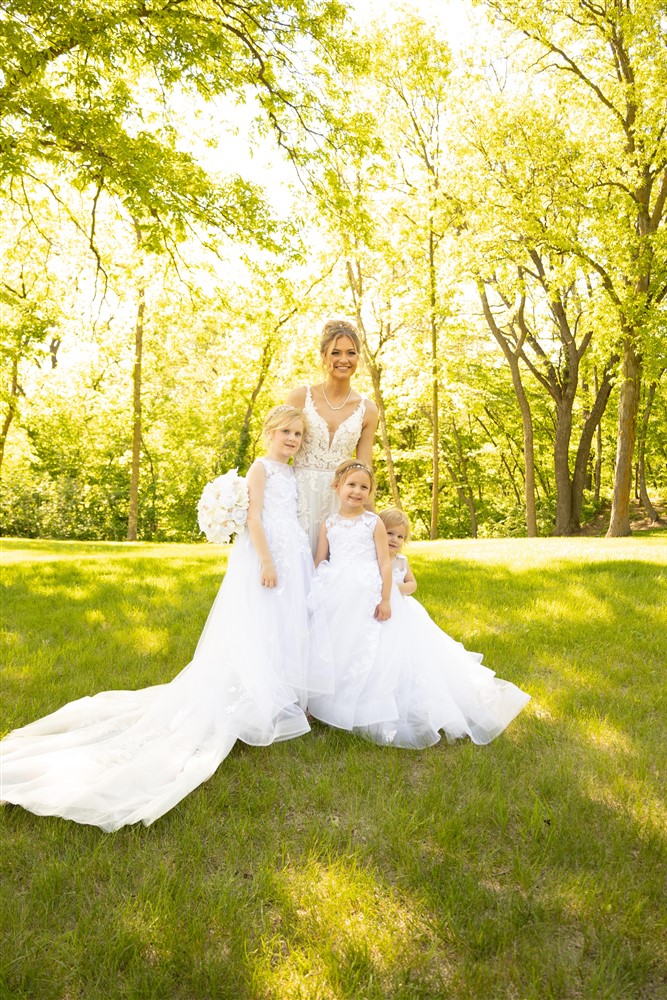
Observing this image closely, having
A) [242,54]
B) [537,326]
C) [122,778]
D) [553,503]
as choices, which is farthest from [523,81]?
[122,778]

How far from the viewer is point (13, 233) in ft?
62.5

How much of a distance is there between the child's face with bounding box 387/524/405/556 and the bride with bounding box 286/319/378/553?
495 mm

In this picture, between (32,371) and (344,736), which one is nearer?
(344,736)

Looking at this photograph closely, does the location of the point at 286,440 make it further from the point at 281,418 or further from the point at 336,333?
the point at 336,333

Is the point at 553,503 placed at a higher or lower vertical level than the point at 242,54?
lower

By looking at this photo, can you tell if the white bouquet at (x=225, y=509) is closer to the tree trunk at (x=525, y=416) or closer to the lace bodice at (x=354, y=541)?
the lace bodice at (x=354, y=541)

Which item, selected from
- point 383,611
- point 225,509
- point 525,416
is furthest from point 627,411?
point 225,509

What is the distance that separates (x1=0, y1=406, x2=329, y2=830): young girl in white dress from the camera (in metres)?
3.34

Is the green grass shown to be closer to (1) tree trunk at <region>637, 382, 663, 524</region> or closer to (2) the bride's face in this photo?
(2) the bride's face

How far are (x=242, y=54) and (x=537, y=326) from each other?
18028 millimetres

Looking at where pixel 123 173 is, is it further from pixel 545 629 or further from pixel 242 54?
pixel 545 629

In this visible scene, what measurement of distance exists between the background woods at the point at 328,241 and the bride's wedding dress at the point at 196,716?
6514 mm

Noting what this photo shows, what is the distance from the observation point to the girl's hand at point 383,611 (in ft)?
14.9

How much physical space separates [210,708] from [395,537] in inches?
78.0
